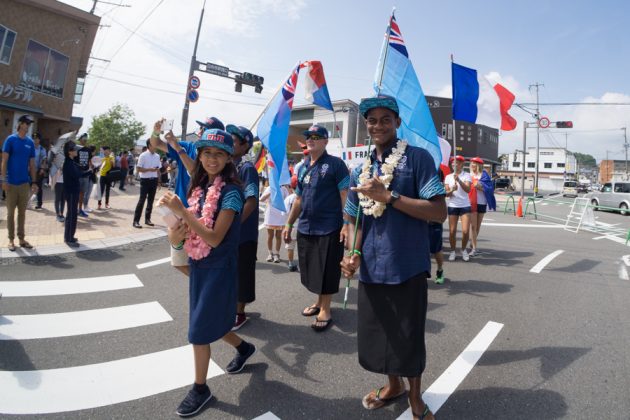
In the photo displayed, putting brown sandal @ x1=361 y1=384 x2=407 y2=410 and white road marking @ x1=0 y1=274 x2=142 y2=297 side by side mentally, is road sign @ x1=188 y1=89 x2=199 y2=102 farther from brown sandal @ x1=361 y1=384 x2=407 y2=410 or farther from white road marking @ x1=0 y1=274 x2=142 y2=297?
brown sandal @ x1=361 y1=384 x2=407 y2=410

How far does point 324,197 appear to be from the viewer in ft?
13.2

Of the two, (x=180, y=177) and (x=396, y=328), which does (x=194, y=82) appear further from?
(x=396, y=328)

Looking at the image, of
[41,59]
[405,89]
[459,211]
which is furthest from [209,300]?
[41,59]

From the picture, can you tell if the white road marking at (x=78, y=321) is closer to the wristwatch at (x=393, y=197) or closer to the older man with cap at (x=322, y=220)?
the older man with cap at (x=322, y=220)

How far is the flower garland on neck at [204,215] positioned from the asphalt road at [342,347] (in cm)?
109

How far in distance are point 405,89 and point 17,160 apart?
6092 mm

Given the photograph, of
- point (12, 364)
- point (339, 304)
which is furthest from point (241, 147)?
point (12, 364)

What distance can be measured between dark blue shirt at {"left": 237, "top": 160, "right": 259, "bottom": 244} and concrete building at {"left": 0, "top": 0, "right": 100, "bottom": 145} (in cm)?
1812

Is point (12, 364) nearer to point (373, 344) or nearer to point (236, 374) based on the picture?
point (236, 374)

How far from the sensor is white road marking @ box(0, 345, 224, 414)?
2.52 metres

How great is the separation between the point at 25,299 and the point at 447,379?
471 centimetres

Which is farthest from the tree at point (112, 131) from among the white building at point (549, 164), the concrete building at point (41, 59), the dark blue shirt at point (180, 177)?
the white building at point (549, 164)

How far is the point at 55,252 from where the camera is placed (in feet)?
19.8

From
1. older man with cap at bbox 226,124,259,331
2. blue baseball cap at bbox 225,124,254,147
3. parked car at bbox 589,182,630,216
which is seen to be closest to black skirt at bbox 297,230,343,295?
older man with cap at bbox 226,124,259,331
